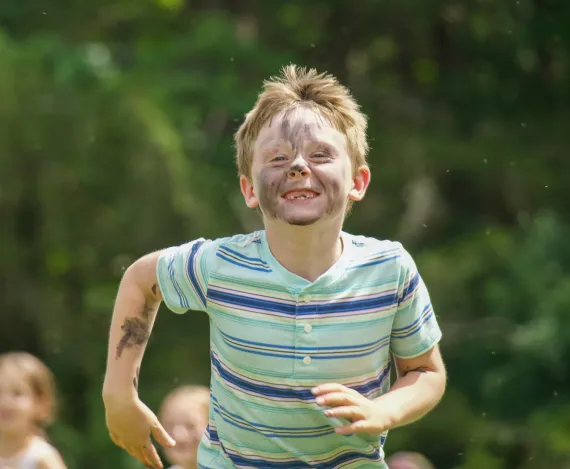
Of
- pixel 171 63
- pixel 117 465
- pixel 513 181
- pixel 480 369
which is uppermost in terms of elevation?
pixel 171 63

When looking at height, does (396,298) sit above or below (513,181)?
below

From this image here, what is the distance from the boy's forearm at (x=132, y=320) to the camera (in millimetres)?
3506

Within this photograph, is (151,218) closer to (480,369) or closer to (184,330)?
(184,330)

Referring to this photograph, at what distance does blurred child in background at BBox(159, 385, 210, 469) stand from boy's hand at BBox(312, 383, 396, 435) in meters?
1.95

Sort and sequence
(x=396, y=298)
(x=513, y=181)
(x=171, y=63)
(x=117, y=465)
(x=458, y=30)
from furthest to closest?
(x=458, y=30) < (x=513, y=181) < (x=171, y=63) < (x=117, y=465) < (x=396, y=298)

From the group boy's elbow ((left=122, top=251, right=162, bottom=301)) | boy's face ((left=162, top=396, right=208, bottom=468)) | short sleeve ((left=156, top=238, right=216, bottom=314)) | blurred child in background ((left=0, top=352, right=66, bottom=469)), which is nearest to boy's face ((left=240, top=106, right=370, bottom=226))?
short sleeve ((left=156, top=238, right=216, bottom=314))

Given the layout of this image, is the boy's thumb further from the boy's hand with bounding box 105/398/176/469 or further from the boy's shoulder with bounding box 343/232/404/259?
the boy's shoulder with bounding box 343/232/404/259

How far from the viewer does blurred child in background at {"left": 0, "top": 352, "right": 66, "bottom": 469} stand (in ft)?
17.6

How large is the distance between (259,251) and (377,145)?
341 inches

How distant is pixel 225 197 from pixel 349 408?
800 centimetres

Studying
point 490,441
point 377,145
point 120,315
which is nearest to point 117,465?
point 490,441

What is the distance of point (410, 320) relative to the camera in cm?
335

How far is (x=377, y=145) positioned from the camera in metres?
12.0

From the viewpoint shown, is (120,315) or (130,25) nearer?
(120,315)
